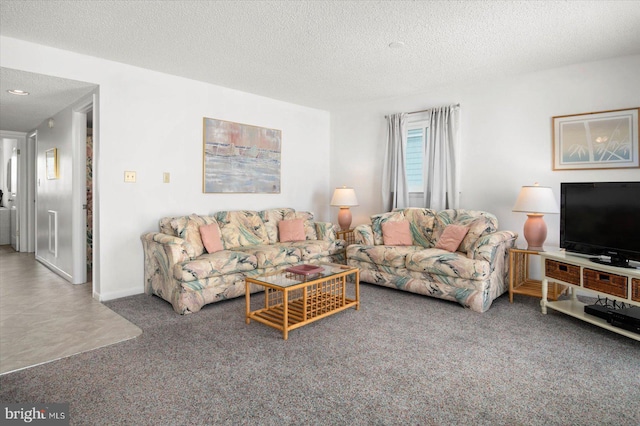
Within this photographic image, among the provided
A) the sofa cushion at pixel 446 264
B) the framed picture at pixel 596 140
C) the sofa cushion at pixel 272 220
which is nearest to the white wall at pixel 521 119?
the framed picture at pixel 596 140

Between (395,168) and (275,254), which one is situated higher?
(395,168)

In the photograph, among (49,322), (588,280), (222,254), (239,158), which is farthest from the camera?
(239,158)

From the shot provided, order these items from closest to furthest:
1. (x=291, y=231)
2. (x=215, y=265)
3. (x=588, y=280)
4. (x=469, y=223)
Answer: (x=588, y=280)
(x=215, y=265)
(x=469, y=223)
(x=291, y=231)

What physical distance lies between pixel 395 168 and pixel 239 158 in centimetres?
215

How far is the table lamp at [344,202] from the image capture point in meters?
5.33

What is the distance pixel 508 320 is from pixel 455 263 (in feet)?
2.15

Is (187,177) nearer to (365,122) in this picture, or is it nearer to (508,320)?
(365,122)

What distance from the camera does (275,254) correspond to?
406 cm

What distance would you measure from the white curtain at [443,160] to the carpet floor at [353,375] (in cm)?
192

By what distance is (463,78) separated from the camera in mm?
4402

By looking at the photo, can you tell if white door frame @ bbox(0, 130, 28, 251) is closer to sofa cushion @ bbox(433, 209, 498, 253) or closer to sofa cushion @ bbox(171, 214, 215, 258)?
sofa cushion @ bbox(171, 214, 215, 258)

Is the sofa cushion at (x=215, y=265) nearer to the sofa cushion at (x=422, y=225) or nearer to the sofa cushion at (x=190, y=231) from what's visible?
the sofa cushion at (x=190, y=231)

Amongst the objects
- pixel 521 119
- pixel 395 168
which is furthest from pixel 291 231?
pixel 521 119

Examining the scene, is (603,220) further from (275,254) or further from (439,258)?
(275,254)
